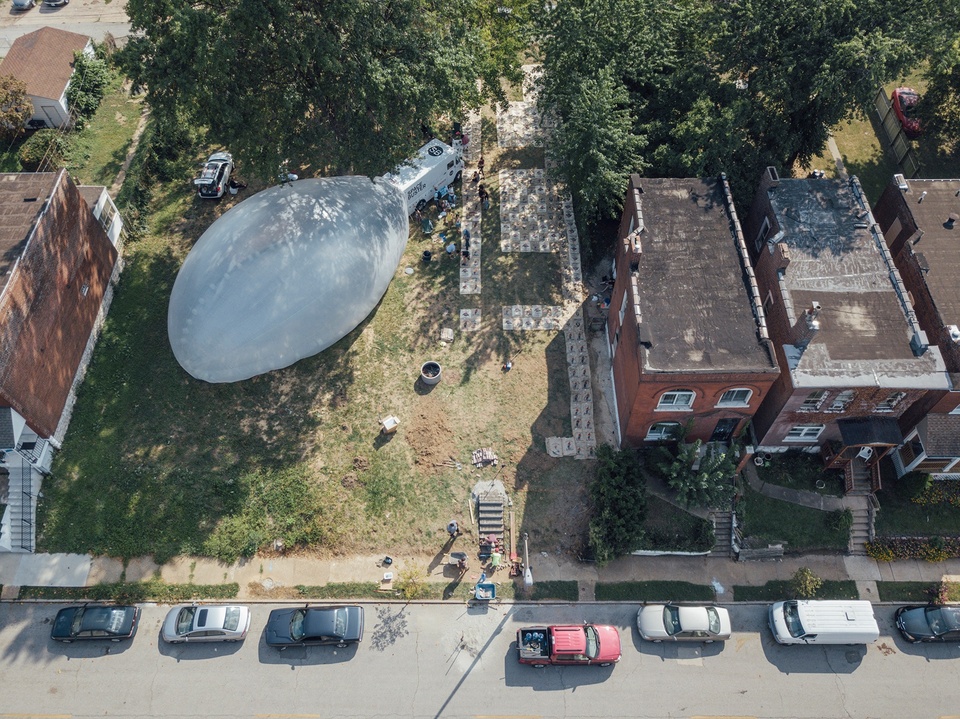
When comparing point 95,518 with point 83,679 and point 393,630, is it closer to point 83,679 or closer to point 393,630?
point 83,679

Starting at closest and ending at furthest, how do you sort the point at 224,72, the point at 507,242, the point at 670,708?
the point at 670,708, the point at 224,72, the point at 507,242

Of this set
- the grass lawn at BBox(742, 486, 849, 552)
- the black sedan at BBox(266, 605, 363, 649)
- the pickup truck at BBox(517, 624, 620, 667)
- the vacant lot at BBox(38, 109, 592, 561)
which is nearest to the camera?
the pickup truck at BBox(517, 624, 620, 667)

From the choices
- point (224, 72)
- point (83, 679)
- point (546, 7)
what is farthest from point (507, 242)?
point (83, 679)

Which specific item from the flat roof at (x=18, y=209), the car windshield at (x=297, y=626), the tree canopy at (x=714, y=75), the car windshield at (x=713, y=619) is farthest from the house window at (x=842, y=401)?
the flat roof at (x=18, y=209)

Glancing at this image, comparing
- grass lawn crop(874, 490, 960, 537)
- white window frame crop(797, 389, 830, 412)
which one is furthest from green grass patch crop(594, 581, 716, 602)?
grass lawn crop(874, 490, 960, 537)

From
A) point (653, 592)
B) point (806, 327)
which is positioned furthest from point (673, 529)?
point (806, 327)

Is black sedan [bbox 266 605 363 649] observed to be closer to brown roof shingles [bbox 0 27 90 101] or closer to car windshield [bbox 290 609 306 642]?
car windshield [bbox 290 609 306 642]

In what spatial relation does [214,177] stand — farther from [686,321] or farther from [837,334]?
[837,334]
